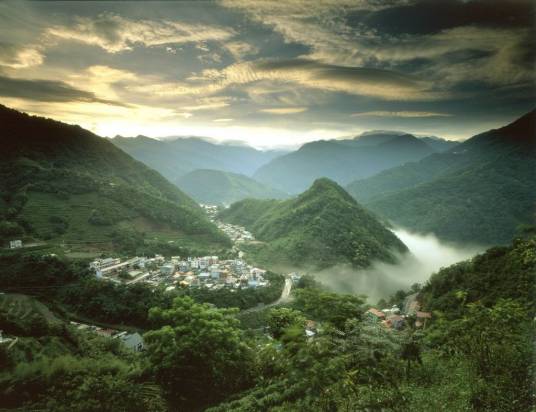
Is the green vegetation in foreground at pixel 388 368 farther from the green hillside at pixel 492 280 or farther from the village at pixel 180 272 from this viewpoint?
the village at pixel 180 272

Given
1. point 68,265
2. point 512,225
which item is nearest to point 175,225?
point 68,265

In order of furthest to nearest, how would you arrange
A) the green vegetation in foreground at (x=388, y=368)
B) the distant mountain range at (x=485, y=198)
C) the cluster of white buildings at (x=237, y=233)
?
1. the distant mountain range at (x=485, y=198)
2. the cluster of white buildings at (x=237, y=233)
3. the green vegetation in foreground at (x=388, y=368)

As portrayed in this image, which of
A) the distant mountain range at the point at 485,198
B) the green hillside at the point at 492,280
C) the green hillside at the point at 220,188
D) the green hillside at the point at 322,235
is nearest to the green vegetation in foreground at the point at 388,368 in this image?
the green hillside at the point at 492,280

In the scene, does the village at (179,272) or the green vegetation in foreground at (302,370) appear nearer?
the green vegetation in foreground at (302,370)

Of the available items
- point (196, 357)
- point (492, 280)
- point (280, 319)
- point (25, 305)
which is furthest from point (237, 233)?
point (196, 357)

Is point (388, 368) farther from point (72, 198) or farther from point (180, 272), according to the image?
point (72, 198)

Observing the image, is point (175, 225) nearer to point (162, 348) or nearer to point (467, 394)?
Result: point (162, 348)
